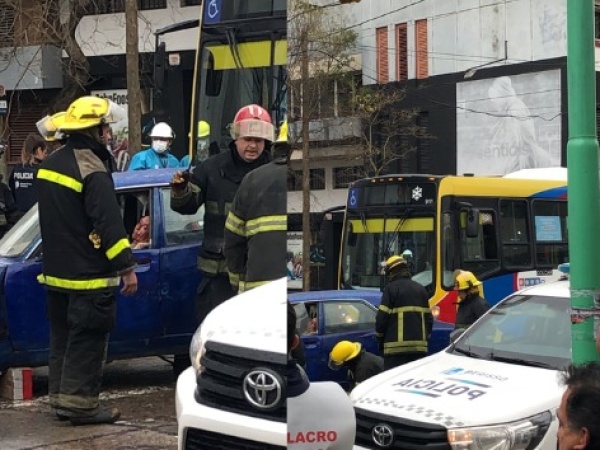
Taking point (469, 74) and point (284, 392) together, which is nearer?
point (284, 392)

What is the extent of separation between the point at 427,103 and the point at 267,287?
0.89 m

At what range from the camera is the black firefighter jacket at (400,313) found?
230cm

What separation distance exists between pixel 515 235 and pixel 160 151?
1154 mm

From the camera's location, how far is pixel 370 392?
2979mm

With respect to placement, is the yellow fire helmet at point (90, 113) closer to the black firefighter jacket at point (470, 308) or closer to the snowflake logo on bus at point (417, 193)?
the snowflake logo on bus at point (417, 193)

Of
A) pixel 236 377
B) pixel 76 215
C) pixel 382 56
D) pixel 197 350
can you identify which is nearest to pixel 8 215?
pixel 76 215

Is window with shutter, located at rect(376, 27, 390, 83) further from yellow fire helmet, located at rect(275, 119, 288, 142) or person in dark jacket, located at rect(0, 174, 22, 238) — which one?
person in dark jacket, located at rect(0, 174, 22, 238)

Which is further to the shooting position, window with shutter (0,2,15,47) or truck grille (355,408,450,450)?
truck grille (355,408,450,450)

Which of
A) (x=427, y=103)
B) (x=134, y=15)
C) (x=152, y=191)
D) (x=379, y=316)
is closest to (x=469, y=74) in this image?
(x=427, y=103)

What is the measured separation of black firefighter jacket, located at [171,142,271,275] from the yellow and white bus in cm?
59

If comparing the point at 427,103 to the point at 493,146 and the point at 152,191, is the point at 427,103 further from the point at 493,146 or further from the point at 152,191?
the point at 152,191

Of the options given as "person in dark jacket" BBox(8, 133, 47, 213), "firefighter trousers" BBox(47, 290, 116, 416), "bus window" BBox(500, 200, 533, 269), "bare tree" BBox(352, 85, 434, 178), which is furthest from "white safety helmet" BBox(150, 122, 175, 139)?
"firefighter trousers" BBox(47, 290, 116, 416)

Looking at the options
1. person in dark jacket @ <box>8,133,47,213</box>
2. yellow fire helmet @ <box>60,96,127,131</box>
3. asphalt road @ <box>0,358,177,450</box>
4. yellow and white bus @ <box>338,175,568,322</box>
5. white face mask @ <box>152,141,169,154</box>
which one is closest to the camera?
white face mask @ <box>152,141,169,154</box>

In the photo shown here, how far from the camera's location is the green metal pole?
302cm
